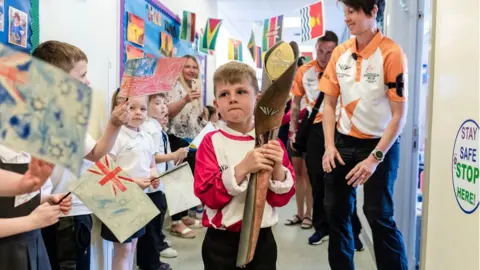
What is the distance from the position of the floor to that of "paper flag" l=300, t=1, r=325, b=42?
140 centimetres

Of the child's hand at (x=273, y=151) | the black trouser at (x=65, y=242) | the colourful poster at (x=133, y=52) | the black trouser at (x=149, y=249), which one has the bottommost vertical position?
the black trouser at (x=149, y=249)

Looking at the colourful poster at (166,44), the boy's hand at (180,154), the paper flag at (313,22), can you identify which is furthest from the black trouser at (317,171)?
the colourful poster at (166,44)

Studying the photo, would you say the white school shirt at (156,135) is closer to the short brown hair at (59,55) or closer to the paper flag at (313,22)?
the short brown hair at (59,55)

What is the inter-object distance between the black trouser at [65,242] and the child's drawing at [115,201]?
0.46 metres

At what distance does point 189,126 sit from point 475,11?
7.11ft

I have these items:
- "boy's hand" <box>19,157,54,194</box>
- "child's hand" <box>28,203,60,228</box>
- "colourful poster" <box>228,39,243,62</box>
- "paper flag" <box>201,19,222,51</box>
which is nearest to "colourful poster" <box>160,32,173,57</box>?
"paper flag" <box>201,19,222,51</box>

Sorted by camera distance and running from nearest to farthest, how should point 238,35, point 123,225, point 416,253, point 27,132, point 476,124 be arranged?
point 27,132
point 476,124
point 123,225
point 416,253
point 238,35

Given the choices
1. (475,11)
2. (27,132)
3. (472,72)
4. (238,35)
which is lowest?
(27,132)

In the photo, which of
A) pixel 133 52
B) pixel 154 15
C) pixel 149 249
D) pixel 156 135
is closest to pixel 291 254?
pixel 149 249

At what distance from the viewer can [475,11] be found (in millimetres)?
938

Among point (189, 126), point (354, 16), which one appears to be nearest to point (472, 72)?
point (354, 16)

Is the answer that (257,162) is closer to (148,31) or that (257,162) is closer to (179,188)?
(179,188)

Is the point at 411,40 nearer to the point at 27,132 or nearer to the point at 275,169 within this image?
the point at 275,169

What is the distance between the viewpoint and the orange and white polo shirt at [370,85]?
65.0 inches
